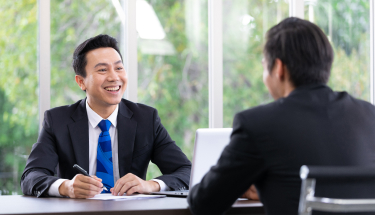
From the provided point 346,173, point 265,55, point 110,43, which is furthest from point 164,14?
point 346,173

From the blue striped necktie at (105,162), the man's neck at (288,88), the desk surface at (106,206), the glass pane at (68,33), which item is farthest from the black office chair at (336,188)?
the glass pane at (68,33)

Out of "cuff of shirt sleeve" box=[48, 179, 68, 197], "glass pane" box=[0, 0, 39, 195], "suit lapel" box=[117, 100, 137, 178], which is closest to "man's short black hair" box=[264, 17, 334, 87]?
"cuff of shirt sleeve" box=[48, 179, 68, 197]

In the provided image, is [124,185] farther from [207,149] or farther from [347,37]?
[347,37]

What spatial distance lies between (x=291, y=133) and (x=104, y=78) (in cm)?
149

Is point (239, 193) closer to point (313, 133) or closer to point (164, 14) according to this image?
point (313, 133)

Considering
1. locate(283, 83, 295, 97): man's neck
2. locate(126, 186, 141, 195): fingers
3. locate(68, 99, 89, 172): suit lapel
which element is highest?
locate(283, 83, 295, 97): man's neck

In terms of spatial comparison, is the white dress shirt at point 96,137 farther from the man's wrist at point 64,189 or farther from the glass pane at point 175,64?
the glass pane at point 175,64

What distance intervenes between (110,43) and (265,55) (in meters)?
1.41

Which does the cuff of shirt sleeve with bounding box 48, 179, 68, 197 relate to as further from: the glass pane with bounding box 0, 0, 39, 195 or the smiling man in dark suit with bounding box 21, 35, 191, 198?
the glass pane with bounding box 0, 0, 39, 195

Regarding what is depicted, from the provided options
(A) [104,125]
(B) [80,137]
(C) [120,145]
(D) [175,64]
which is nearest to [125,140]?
(C) [120,145]

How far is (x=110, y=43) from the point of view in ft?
8.22

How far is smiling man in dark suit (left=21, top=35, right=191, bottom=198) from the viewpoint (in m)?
2.25

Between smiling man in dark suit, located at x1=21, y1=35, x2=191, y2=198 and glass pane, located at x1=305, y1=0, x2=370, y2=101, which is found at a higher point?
glass pane, located at x1=305, y1=0, x2=370, y2=101

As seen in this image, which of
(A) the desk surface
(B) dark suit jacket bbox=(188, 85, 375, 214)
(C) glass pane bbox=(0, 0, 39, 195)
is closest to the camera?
(B) dark suit jacket bbox=(188, 85, 375, 214)
